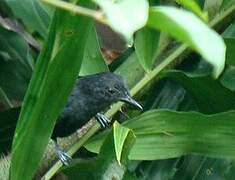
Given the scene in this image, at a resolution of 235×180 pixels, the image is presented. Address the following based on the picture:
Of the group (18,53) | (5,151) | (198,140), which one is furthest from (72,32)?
(18,53)

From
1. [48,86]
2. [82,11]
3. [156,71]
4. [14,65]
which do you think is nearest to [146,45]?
[156,71]

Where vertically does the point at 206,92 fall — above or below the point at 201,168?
above

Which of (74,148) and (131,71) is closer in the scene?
(74,148)

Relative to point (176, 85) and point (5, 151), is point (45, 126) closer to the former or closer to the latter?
point (5, 151)

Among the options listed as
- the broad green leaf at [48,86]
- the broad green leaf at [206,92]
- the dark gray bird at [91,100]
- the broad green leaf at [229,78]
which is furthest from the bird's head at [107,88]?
the broad green leaf at [48,86]

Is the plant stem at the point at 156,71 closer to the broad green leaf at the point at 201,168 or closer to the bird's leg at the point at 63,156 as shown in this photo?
the bird's leg at the point at 63,156

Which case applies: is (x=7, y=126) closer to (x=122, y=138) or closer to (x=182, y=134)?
(x=182, y=134)
